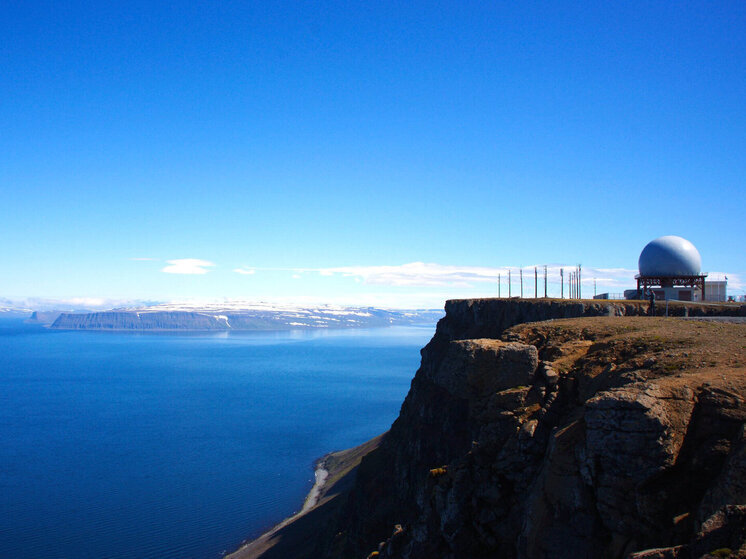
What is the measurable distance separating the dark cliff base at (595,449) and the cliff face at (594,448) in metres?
0.03

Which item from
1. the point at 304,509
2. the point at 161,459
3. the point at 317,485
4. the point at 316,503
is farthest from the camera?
the point at 161,459

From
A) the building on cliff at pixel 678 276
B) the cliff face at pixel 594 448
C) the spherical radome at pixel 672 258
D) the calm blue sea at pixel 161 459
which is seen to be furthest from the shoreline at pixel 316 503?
the spherical radome at pixel 672 258

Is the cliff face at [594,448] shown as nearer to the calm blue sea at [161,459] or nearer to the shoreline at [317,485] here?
the calm blue sea at [161,459]

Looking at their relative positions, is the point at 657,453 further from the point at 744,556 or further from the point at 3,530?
the point at 3,530

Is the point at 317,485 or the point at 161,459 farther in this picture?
the point at 161,459

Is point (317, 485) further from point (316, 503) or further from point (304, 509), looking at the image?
point (304, 509)

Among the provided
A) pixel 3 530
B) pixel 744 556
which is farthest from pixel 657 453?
pixel 3 530

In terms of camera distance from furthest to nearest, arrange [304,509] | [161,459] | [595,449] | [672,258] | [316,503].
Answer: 1. [161,459]
2. [316,503]
3. [304,509]
4. [672,258]
5. [595,449]

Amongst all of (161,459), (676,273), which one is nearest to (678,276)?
(676,273)

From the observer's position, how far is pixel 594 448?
12195mm

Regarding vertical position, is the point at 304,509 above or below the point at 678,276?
below

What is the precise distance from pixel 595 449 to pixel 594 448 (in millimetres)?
31

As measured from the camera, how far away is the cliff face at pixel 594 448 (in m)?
11.0

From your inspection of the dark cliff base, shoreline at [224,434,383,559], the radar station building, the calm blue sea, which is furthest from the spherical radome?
the calm blue sea
